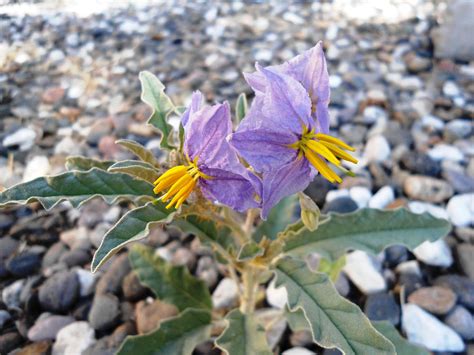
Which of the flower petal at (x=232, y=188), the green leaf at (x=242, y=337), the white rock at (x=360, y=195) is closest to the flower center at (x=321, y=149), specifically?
the flower petal at (x=232, y=188)

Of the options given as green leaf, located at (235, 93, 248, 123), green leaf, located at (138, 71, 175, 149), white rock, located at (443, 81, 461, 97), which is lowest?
white rock, located at (443, 81, 461, 97)

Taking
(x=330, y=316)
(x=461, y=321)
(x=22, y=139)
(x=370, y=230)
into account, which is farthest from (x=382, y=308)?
(x=22, y=139)

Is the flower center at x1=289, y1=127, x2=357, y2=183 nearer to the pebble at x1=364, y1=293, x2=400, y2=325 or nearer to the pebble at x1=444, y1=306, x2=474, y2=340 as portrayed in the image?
the pebble at x1=364, y1=293, x2=400, y2=325

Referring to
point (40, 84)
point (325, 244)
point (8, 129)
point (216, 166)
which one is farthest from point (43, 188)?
point (40, 84)

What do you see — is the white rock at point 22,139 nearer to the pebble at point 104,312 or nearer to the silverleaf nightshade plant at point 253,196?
Answer: the pebble at point 104,312

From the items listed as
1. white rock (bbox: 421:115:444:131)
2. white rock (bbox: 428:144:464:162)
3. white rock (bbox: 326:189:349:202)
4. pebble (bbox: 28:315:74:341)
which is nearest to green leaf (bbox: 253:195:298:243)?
white rock (bbox: 326:189:349:202)

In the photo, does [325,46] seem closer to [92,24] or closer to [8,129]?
[92,24]
